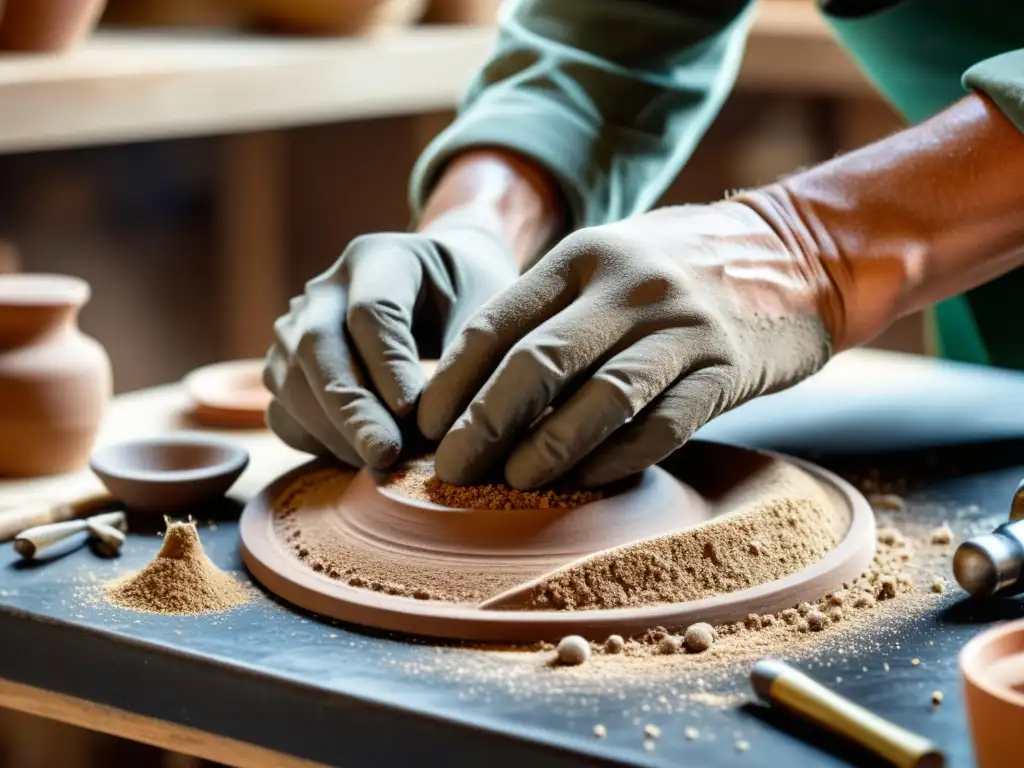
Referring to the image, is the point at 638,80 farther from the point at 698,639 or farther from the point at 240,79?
the point at 698,639

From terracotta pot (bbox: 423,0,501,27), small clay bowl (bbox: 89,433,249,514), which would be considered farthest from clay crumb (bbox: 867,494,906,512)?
terracotta pot (bbox: 423,0,501,27)

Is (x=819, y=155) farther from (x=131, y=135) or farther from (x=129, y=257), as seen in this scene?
(x=131, y=135)

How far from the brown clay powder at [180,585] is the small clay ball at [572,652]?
290mm

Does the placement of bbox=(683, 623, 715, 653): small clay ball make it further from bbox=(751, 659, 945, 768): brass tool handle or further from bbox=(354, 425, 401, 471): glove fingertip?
bbox=(354, 425, 401, 471): glove fingertip

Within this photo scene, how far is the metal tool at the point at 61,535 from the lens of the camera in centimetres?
128

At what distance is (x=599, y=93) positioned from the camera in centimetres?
183

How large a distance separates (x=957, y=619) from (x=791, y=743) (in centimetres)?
29

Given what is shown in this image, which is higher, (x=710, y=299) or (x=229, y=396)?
(x=710, y=299)

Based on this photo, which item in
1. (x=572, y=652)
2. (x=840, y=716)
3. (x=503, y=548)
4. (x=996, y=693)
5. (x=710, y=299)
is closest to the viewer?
(x=996, y=693)

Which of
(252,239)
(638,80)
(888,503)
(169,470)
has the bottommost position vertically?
(252,239)

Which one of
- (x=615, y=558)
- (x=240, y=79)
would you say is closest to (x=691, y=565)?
(x=615, y=558)

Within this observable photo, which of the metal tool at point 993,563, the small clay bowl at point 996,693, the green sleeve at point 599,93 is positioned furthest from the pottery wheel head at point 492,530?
the green sleeve at point 599,93

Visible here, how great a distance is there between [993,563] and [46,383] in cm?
97

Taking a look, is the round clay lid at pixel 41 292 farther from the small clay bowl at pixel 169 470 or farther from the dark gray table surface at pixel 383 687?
the dark gray table surface at pixel 383 687
